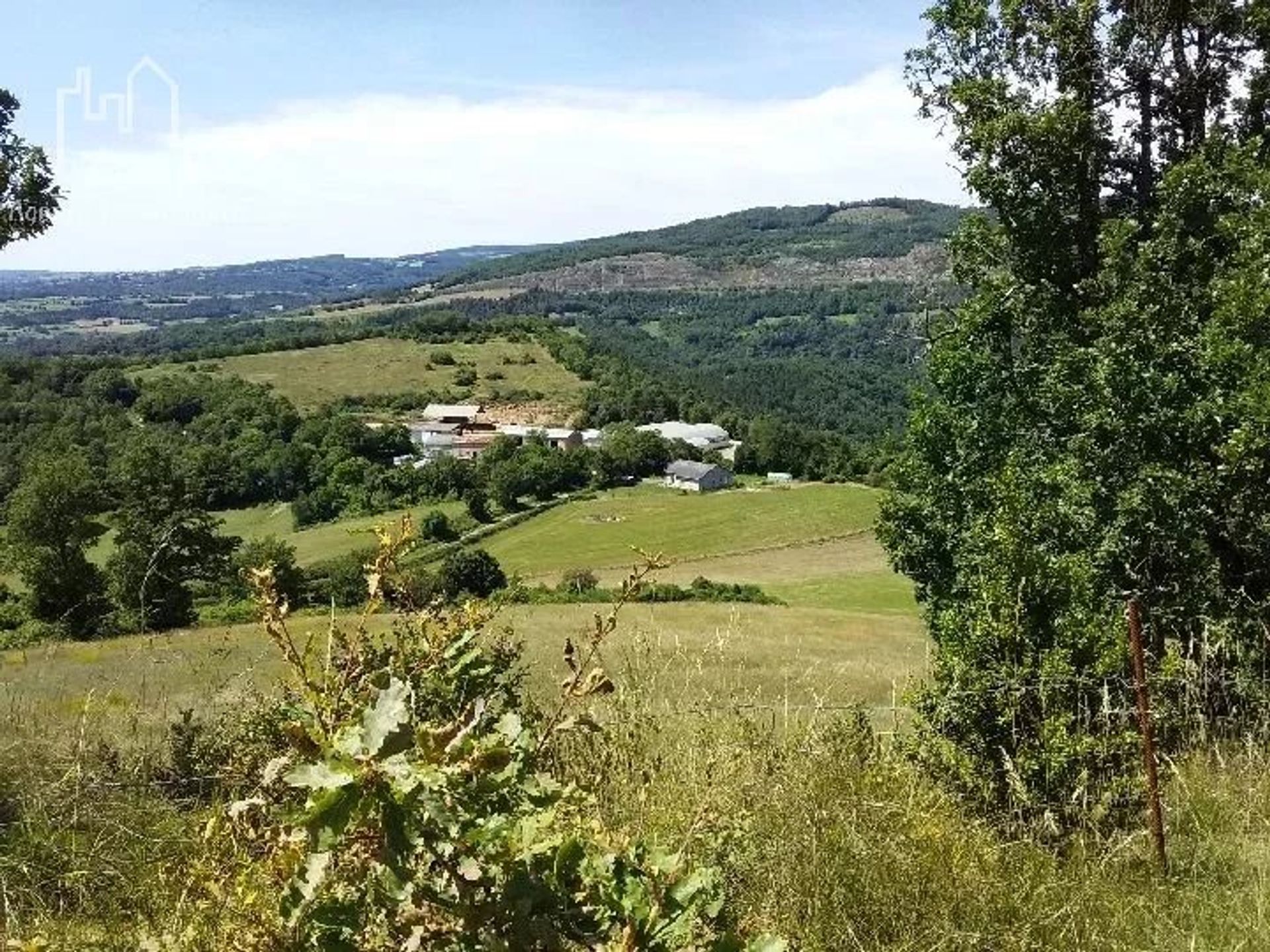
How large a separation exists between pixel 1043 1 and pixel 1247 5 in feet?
7.09

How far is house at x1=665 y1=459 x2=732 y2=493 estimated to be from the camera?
96812 mm

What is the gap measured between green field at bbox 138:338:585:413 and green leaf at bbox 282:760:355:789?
416ft

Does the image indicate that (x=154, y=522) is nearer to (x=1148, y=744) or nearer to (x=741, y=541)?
(x=741, y=541)

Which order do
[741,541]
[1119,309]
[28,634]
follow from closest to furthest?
[1119,309], [28,634], [741,541]

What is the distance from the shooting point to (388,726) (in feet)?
4.62

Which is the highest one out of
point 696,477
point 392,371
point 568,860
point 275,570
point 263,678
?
point 275,570

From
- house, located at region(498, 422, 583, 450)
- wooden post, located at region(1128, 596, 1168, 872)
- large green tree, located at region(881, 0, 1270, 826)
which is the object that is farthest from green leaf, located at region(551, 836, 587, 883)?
house, located at region(498, 422, 583, 450)

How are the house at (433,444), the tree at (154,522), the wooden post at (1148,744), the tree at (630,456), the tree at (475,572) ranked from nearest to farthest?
the wooden post at (1148,744) → the tree at (154,522) → the tree at (475,572) → the tree at (630,456) → the house at (433,444)

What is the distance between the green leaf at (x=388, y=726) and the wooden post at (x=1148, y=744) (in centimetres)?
359

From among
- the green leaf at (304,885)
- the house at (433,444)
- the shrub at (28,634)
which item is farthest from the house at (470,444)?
the green leaf at (304,885)

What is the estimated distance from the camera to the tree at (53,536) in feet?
151

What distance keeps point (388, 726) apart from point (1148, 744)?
12.2 feet

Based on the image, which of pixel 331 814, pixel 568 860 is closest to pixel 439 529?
pixel 568 860

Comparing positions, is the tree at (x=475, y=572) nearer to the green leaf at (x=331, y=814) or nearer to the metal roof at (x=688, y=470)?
the green leaf at (x=331, y=814)
